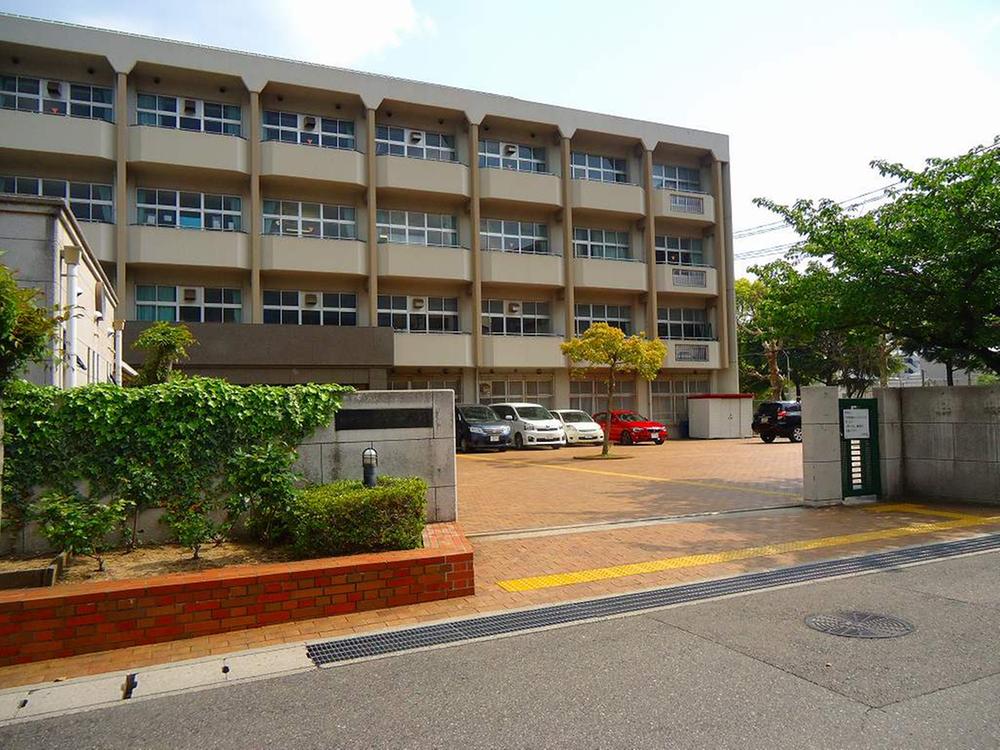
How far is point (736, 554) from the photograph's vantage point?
7637 millimetres

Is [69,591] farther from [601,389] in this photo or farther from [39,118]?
[601,389]

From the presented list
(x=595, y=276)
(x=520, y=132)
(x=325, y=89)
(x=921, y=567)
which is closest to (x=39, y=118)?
(x=325, y=89)

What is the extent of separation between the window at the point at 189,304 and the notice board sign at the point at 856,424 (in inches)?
887

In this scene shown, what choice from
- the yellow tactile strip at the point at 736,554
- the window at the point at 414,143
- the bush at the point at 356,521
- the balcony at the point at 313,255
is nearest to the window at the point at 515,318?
the balcony at the point at 313,255

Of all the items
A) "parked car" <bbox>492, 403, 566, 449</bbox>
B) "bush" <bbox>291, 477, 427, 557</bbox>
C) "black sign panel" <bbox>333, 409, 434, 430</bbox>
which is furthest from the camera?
"parked car" <bbox>492, 403, 566, 449</bbox>

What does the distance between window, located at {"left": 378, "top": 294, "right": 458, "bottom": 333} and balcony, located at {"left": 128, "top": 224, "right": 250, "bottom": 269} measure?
5.80m

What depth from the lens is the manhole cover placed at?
5.00m

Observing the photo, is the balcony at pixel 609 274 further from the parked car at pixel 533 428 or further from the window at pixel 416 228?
the parked car at pixel 533 428

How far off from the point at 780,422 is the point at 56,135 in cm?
2836

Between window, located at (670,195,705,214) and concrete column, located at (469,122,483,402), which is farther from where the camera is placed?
window, located at (670,195,705,214)

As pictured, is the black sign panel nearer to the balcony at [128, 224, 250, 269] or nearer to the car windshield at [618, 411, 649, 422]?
the balcony at [128, 224, 250, 269]

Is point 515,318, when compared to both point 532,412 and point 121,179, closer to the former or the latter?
point 532,412

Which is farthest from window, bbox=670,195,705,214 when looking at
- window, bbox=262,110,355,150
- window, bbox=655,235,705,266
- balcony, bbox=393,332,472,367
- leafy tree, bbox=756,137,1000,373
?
leafy tree, bbox=756,137,1000,373

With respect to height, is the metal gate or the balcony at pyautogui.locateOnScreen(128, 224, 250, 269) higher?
the balcony at pyautogui.locateOnScreen(128, 224, 250, 269)
